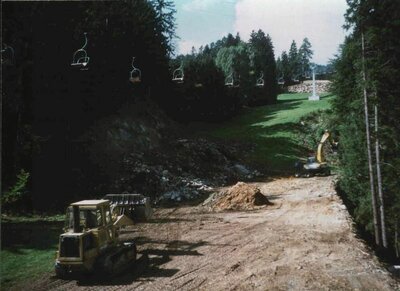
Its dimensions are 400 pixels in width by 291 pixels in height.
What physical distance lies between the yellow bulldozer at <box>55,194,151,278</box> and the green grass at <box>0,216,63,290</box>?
6.61 ft

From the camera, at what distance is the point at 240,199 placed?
1080 inches

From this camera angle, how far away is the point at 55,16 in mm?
28891

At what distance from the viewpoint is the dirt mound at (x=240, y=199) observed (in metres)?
26.8

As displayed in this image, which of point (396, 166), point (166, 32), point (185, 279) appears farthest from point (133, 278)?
point (166, 32)

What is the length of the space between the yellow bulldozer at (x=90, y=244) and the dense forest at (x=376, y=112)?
49.2 ft

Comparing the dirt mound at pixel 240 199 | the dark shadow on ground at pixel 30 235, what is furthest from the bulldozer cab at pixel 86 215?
the dirt mound at pixel 240 199

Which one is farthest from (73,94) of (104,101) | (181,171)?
(181,171)

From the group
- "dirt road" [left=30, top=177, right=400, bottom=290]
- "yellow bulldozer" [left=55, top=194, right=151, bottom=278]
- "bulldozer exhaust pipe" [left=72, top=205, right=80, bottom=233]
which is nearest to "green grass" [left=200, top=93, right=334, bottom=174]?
"dirt road" [left=30, top=177, right=400, bottom=290]

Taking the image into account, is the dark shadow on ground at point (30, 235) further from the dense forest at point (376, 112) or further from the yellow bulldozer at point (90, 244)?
the dense forest at point (376, 112)

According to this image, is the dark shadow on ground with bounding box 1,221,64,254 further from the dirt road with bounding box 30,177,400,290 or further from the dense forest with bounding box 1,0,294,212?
the dirt road with bounding box 30,177,400,290

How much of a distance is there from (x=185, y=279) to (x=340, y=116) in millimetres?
25017

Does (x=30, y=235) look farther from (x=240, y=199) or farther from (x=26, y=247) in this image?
(x=240, y=199)

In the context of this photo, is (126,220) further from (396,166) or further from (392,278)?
(396,166)

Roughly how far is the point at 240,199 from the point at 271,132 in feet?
99.3
